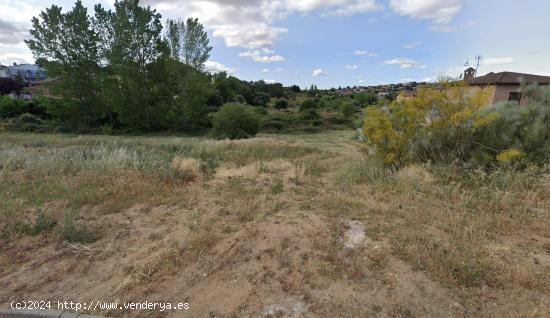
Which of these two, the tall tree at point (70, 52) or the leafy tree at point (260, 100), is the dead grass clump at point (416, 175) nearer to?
the tall tree at point (70, 52)

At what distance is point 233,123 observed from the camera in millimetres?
22438

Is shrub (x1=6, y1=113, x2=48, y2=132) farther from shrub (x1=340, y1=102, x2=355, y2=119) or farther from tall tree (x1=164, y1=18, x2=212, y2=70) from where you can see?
shrub (x1=340, y1=102, x2=355, y2=119)

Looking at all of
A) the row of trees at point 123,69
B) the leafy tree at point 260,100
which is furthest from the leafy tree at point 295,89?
the row of trees at point 123,69

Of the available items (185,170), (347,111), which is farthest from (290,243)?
(347,111)

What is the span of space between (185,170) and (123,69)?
24.2m

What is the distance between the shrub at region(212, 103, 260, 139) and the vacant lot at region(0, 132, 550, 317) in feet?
54.8

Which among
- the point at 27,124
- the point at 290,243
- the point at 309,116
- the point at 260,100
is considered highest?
the point at 260,100

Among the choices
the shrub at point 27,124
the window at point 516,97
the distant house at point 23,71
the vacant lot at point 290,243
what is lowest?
the shrub at point 27,124

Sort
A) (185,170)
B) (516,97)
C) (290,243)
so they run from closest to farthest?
(290,243) < (185,170) < (516,97)

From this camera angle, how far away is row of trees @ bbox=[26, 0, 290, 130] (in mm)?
24859

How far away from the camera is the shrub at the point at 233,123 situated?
73.4ft

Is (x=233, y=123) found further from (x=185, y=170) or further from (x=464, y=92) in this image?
(x=464, y=92)

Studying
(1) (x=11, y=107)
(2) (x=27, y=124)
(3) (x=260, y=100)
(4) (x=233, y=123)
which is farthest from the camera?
(3) (x=260, y=100)

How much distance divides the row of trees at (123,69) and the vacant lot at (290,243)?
23.2 meters
